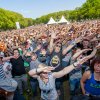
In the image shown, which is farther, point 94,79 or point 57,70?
point 57,70

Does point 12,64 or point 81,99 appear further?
point 12,64

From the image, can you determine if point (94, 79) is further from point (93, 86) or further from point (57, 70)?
point (57, 70)

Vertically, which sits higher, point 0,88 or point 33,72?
point 33,72

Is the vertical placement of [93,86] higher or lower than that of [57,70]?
higher

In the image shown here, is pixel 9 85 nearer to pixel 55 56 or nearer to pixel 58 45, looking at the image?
pixel 55 56

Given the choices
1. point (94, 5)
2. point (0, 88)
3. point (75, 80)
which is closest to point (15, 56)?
point (75, 80)

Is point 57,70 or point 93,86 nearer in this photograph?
point 93,86

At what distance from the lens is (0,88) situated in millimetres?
6258

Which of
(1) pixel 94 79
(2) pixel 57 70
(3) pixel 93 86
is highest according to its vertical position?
(1) pixel 94 79

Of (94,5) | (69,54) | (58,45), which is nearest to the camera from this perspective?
(58,45)

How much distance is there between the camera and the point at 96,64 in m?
4.81

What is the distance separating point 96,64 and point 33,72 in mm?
1218

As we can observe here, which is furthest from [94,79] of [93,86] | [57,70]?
[57,70]

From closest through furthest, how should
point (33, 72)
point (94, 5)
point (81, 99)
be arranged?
point (81, 99)
point (33, 72)
point (94, 5)
